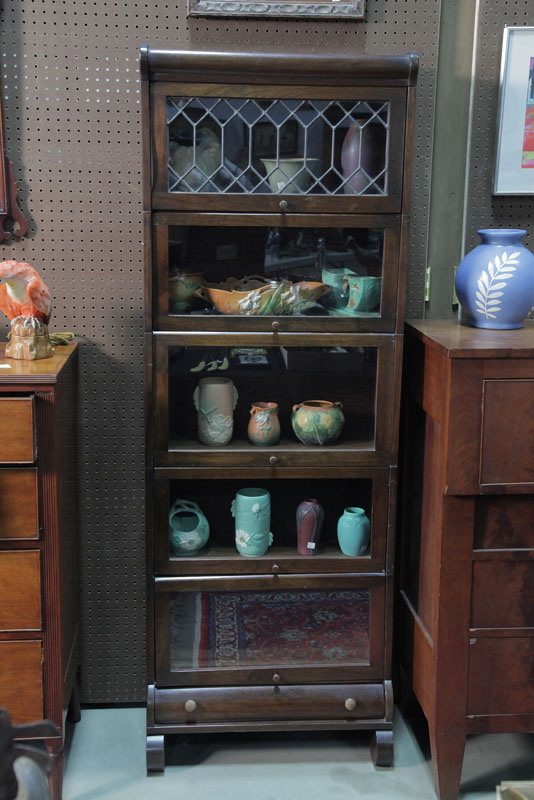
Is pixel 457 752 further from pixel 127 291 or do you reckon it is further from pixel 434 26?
pixel 434 26

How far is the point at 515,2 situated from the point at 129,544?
6.64 feet

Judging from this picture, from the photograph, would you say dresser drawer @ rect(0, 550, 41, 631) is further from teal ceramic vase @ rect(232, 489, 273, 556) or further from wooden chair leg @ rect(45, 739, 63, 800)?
teal ceramic vase @ rect(232, 489, 273, 556)

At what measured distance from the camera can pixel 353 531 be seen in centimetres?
236

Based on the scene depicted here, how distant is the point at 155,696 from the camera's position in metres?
2.35

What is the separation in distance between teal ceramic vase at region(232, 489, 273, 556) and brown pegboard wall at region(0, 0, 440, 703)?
16.5 inches

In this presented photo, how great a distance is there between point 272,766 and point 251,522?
0.73m

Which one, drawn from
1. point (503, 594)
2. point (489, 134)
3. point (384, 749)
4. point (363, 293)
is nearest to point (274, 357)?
point (363, 293)

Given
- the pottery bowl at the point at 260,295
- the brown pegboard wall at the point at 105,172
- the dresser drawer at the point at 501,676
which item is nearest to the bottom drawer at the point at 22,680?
the brown pegboard wall at the point at 105,172

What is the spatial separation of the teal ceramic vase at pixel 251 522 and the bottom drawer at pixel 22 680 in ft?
1.99

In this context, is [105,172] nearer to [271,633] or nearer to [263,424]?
[263,424]

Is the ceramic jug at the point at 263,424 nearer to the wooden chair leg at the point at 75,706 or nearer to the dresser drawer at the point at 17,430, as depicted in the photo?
the dresser drawer at the point at 17,430

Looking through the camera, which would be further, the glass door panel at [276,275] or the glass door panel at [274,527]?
the glass door panel at [274,527]

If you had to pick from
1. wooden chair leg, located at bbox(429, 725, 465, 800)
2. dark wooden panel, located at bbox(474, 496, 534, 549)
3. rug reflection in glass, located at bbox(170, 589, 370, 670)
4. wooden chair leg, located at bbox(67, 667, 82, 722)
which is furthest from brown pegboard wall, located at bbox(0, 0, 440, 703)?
wooden chair leg, located at bbox(429, 725, 465, 800)

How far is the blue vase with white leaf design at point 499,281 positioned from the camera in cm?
221
